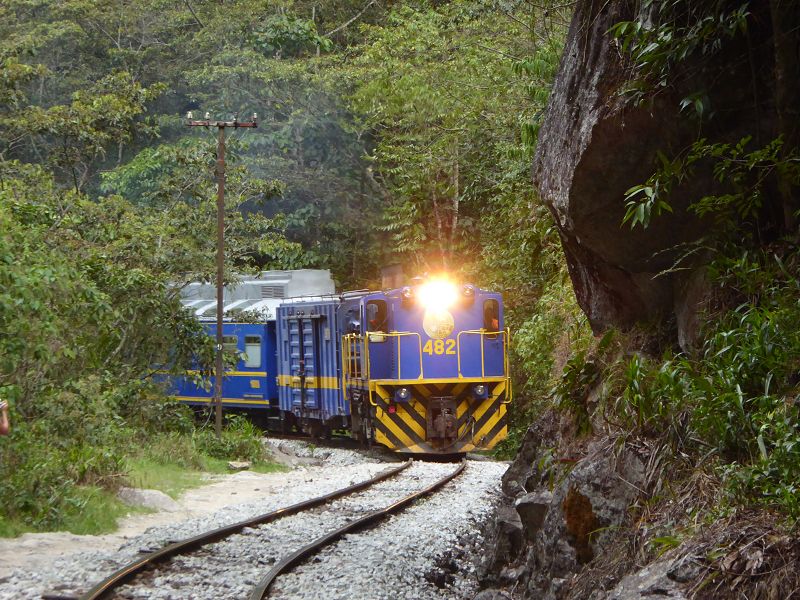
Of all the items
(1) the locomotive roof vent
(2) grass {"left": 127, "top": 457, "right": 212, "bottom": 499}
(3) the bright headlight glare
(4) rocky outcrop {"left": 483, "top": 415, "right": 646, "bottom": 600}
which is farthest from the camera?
(1) the locomotive roof vent

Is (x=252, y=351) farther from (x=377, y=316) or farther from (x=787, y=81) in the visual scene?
(x=787, y=81)

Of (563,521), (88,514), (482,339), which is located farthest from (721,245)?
(482,339)

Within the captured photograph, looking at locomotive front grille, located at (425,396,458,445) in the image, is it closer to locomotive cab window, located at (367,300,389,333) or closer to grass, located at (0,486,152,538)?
locomotive cab window, located at (367,300,389,333)

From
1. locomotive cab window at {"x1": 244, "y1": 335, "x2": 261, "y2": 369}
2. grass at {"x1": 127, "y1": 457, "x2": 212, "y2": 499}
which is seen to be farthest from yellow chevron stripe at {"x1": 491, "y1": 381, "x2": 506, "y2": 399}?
locomotive cab window at {"x1": 244, "y1": 335, "x2": 261, "y2": 369}

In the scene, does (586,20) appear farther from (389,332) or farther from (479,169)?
(479,169)

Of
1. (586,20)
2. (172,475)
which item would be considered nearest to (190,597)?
(586,20)

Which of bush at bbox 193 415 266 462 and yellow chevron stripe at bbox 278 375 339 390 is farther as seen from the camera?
yellow chevron stripe at bbox 278 375 339 390

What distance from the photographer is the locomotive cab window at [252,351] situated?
23.4 m

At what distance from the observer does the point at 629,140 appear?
6.95 meters

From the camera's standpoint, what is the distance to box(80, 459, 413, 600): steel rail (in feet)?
25.6

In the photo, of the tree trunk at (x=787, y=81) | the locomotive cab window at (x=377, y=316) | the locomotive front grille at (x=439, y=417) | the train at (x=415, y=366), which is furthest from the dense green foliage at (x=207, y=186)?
the tree trunk at (x=787, y=81)

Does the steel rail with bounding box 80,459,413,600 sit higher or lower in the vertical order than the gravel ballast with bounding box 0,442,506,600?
higher

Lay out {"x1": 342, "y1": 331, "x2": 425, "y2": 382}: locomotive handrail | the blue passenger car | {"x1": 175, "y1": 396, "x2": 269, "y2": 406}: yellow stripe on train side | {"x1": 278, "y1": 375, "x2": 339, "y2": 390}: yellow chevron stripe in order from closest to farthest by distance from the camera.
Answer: {"x1": 342, "y1": 331, "x2": 425, "y2": 382}: locomotive handrail
{"x1": 278, "y1": 375, "x2": 339, "y2": 390}: yellow chevron stripe
the blue passenger car
{"x1": 175, "y1": 396, "x2": 269, "y2": 406}: yellow stripe on train side

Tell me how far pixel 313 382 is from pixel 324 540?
10983 millimetres
